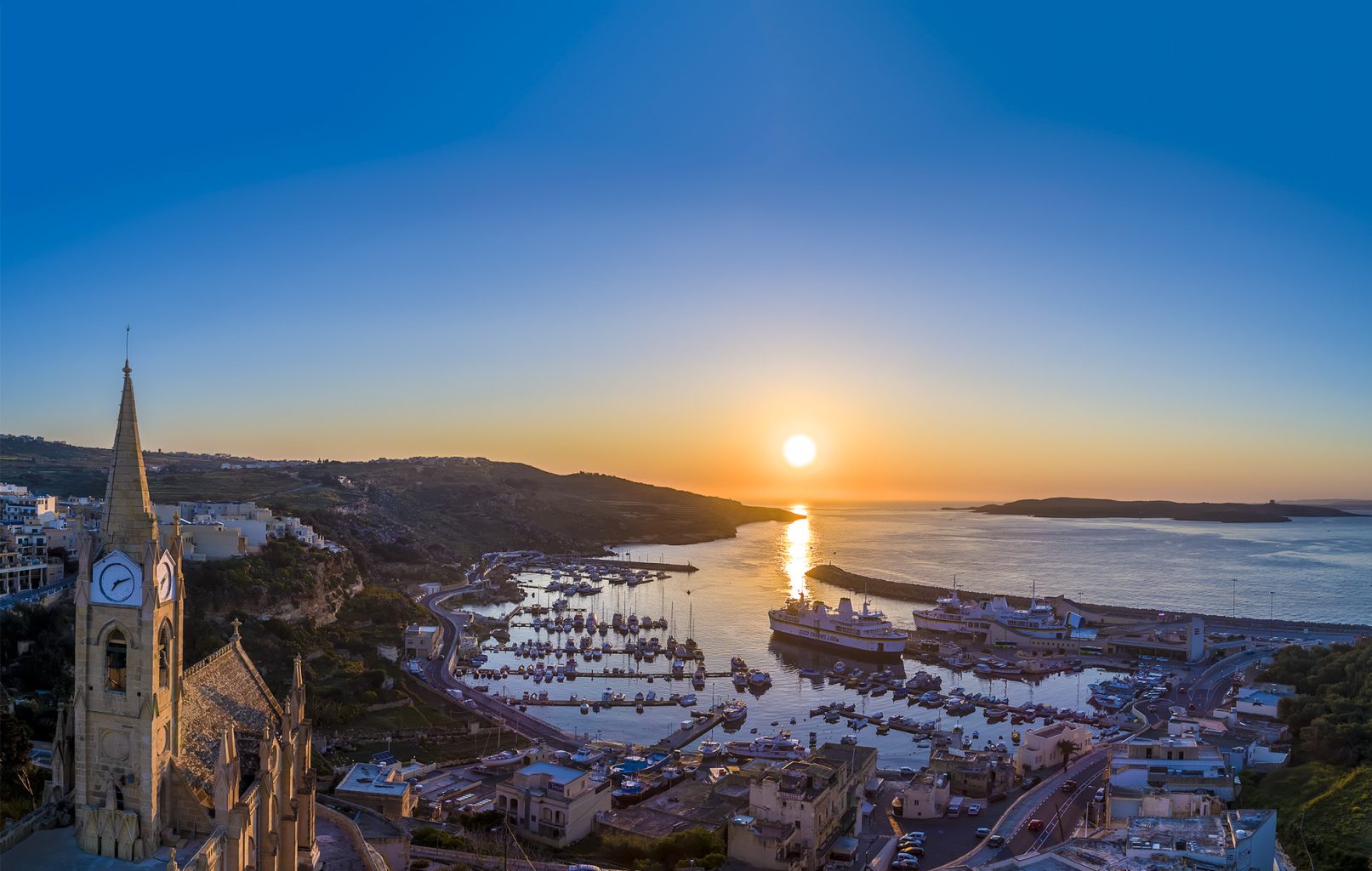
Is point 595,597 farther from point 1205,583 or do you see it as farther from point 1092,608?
point 1205,583

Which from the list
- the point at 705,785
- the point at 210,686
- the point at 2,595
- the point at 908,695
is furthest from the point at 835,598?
the point at 210,686

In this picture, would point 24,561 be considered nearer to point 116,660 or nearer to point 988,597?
point 116,660

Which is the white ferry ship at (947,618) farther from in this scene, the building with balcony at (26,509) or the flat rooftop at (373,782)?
the building with balcony at (26,509)

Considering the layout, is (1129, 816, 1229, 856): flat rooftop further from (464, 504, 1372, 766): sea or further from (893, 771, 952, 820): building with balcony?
(464, 504, 1372, 766): sea

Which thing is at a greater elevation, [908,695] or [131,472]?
[131,472]

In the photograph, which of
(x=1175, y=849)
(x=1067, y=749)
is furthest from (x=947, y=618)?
(x=1175, y=849)

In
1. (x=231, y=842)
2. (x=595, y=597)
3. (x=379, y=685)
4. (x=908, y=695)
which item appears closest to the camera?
(x=231, y=842)

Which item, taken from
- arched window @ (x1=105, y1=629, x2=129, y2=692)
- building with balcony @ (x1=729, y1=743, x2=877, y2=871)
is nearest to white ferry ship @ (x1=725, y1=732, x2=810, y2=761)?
building with balcony @ (x1=729, y1=743, x2=877, y2=871)
